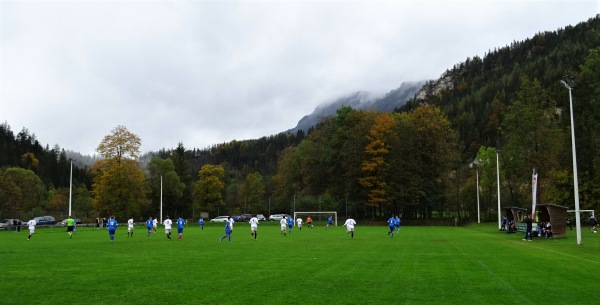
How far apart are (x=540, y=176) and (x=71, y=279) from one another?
61931 mm

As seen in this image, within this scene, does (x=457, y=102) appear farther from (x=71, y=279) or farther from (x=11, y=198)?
(x=71, y=279)

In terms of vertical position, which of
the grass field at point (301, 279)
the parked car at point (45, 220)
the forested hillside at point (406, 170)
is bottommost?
the parked car at point (45, 220)

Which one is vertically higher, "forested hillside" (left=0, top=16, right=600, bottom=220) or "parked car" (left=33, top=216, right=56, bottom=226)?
"forested hillside" (left=0, top=16, right=600, bottom=220)

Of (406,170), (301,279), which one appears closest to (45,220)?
(406,170)

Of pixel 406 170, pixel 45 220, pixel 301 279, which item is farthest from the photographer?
pixel 406 170

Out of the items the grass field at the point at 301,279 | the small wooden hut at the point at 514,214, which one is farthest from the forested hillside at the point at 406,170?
the grass field at the point at 301,279

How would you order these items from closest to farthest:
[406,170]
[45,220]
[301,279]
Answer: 1. [301,279]
2. [45,220]
3. [406,170]

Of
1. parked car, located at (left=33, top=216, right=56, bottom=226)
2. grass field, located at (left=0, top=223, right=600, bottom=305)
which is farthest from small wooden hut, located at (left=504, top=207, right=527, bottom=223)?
parked car, located at (left=33, top=216, right=56, bottom=226)

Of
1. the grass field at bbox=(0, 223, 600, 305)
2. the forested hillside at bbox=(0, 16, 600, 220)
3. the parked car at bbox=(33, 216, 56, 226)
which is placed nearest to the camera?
the grass field at bbox=(0, 223, 600, 305)

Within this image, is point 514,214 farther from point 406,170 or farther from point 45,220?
point 45,220

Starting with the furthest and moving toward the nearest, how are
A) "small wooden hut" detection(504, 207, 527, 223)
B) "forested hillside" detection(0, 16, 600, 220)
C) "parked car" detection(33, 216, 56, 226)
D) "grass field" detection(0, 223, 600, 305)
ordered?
"parked car" detection(33, 216, 56, 226), "forested hillside" detection(0, 16, 600, 220), "small wooden hut" detection(504, 207, 527, 223), "grass field" detection(0, 223, 600, 305)

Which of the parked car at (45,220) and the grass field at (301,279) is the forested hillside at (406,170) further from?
the grass field at (301,279)

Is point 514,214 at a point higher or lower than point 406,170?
lower

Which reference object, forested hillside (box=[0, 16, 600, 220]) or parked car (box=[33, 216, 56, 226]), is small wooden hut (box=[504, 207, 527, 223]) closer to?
forested hillside (box=[0, 16, 600, 220])
